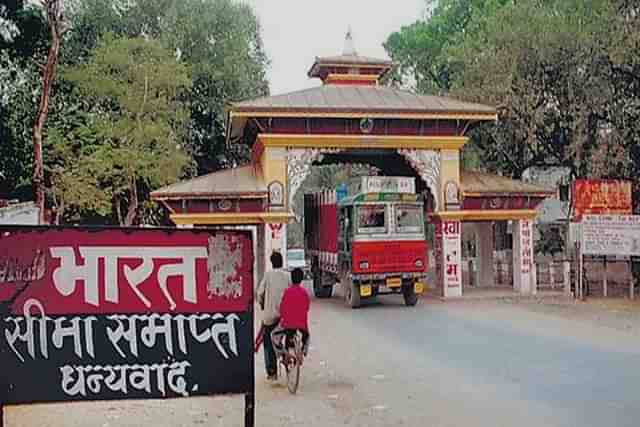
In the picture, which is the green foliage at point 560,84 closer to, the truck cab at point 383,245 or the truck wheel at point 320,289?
the truck cab at point 383,245

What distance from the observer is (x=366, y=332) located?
50.6 ft

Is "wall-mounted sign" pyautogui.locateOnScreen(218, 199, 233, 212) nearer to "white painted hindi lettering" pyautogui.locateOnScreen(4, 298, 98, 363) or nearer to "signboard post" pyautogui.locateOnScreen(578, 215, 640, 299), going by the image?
"signboard post" pyautogui.locateOnScreen(578, 215, 640, 299)

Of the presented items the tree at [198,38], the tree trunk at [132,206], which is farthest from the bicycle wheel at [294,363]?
the tree at [198,38]

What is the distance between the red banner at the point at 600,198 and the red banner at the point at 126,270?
17.4 meters

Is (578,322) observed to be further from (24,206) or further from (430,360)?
(24,206)

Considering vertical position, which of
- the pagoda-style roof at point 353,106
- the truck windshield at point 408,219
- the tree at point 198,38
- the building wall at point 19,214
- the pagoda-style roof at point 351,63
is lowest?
the truck windshield at point 408,219

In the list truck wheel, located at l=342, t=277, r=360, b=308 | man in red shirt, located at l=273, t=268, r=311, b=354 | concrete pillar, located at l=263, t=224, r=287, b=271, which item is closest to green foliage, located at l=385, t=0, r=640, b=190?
concrete pillar, located at l=263, t=224, r=287, b=271

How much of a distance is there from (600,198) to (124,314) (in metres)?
18.7

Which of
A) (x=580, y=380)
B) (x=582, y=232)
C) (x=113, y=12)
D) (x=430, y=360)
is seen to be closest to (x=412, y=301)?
(x=582, y=232)

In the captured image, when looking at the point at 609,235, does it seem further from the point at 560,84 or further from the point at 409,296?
the point at 560,84

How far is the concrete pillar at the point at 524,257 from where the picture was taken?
23812 millimetres

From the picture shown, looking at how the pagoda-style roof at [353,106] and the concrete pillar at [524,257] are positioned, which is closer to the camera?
the pagoda-style roof at [353,106]

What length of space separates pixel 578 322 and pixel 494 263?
497 inches

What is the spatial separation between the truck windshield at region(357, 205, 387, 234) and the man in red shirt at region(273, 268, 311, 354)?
1038cm
